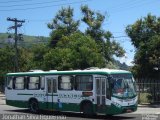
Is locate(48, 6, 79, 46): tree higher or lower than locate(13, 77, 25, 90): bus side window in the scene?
higher

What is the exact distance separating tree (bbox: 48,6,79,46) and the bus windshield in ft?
142

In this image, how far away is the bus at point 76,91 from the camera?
73.7 ft

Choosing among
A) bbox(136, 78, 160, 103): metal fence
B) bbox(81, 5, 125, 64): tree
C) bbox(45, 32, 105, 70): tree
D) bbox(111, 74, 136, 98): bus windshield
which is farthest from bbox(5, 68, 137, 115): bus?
bbox(81, 5, 125, 64): tree

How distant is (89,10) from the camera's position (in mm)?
63406

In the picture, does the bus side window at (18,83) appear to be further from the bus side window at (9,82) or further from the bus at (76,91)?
the bus side window at (9,82)

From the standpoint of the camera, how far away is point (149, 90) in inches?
1458

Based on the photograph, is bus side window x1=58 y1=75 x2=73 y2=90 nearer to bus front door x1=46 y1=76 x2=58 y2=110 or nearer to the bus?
the bus

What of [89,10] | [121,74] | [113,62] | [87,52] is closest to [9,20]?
[87,52]

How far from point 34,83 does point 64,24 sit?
40616 millimetres

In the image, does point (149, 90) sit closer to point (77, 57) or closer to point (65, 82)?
point (77, 57)

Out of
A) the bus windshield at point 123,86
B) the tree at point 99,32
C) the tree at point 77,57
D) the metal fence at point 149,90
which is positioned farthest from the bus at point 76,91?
the tree at point 99,32

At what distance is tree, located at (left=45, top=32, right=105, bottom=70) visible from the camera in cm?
4428

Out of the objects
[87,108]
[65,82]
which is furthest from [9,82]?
[87,108]

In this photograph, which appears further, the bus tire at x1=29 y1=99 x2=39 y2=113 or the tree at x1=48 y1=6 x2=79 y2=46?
the tree at x1=48 y1=6 x2=79 y2=46
